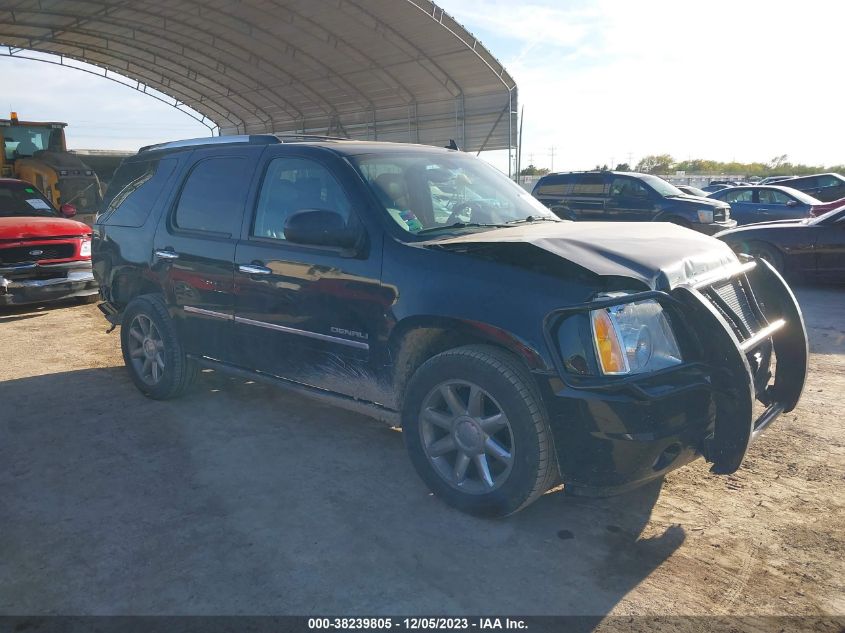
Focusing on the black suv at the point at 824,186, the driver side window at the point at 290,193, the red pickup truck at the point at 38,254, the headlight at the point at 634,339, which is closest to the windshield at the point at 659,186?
the black suv at the point at 824,186

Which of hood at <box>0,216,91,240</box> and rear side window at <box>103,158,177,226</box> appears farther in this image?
hood at <box>0,216,91,240</box>

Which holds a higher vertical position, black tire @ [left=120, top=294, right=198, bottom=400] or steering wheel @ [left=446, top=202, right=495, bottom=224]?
steering wheel @ [left=446, top=202, right=495, bottom=224]

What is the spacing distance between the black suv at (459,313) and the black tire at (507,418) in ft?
0.03

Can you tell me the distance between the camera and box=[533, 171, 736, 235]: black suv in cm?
1424

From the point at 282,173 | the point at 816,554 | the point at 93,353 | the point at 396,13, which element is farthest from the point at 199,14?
the point at 816,554

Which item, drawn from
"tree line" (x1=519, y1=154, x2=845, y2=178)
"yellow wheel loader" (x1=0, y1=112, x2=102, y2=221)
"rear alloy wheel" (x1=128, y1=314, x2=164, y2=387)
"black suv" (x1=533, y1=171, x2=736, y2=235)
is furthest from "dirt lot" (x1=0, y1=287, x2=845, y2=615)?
"tree line" (x1=519, y1=154, x2=845, y2=178)

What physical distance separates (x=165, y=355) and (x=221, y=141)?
166cm

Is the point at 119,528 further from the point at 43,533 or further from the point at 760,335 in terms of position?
the point at 760,335

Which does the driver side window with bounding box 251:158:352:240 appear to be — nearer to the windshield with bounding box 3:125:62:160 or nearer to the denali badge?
the denali badge

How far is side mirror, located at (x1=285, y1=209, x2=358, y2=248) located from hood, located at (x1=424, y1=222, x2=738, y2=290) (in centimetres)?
53

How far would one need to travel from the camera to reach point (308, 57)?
23.8 metres

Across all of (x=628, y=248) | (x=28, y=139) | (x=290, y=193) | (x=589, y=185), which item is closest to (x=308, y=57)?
(x=28, y=139)

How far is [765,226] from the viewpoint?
10289mm

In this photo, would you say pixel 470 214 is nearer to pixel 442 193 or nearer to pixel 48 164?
pixel 442 193
